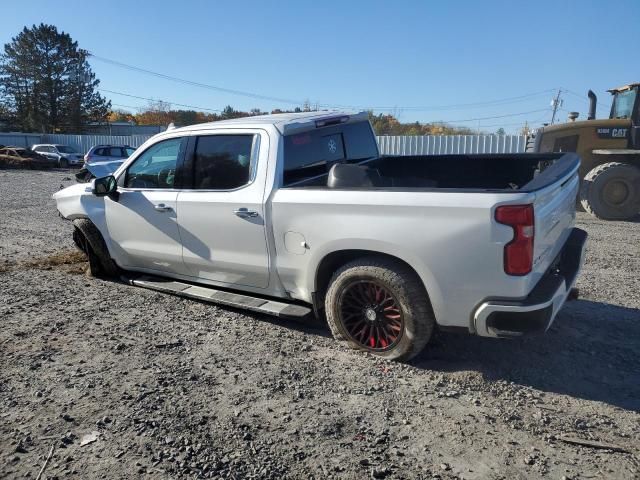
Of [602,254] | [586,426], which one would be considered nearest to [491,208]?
[586,426]

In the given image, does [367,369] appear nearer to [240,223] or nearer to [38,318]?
[240,223]

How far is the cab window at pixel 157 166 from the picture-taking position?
477 cm

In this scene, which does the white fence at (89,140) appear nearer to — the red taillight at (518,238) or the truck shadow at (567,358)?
the truck shadow at (567,358)

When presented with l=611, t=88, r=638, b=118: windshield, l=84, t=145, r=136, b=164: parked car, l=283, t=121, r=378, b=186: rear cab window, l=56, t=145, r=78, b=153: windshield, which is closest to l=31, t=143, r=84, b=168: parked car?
l=56, t=145, r=78, b=153: windshield

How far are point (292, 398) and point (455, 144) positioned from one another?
57.8 feet

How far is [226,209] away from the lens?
13.9ft

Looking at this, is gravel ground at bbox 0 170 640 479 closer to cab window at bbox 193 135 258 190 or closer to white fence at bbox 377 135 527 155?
cab window at bbox 193 135 258 190

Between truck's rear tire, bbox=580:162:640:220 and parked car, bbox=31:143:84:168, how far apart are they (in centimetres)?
3102

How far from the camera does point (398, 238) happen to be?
3.38 metres

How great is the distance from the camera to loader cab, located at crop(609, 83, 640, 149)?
11.1 metres

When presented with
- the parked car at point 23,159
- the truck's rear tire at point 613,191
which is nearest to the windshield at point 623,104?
the truck's rear tire at point 613,191

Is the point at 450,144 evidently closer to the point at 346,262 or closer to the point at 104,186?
the point at 104,186

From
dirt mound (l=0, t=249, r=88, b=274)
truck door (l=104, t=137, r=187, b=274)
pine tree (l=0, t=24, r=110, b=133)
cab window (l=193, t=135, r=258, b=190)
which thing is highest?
pine tree (l=0, t=24, r=110, b=133)

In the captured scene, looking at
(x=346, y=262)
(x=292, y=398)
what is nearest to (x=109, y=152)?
(x=346, y=262)
